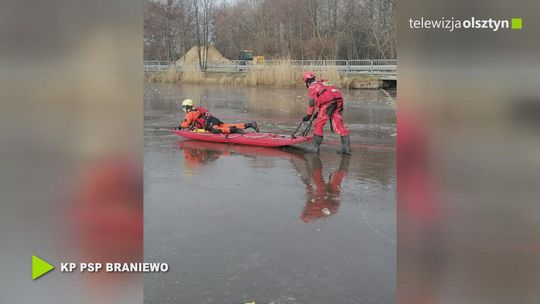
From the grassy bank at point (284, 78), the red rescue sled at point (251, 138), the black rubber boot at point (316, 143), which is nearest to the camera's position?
the black rubber boot at point (316, 143)

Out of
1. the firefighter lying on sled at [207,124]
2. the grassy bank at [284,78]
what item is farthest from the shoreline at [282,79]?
the firefighter lying on sled at [207,124]

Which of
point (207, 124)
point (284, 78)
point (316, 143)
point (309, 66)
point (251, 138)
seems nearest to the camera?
point (316, 143)

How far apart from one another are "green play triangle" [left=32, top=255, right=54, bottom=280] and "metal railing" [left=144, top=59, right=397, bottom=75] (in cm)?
1574

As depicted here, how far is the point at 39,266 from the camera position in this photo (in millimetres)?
1798

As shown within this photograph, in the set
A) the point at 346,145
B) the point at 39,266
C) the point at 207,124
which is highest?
the point at 207,124

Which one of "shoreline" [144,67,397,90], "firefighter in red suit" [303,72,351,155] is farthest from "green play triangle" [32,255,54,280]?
"shoreline" [144,67,397,90]

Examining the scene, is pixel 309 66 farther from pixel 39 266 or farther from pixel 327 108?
pixel 39 266

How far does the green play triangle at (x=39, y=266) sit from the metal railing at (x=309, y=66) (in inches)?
620

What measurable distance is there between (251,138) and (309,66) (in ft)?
43.6

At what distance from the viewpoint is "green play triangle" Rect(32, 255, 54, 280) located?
5.87 feet

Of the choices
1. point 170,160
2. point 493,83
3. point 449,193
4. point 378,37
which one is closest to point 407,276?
point 449,193

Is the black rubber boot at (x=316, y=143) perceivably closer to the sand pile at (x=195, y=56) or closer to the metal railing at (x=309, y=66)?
the metal railing at (x=309, y=66)

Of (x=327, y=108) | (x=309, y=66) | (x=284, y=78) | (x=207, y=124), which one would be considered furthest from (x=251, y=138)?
(x=309, y=66)

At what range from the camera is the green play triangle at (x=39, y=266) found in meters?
1.79
